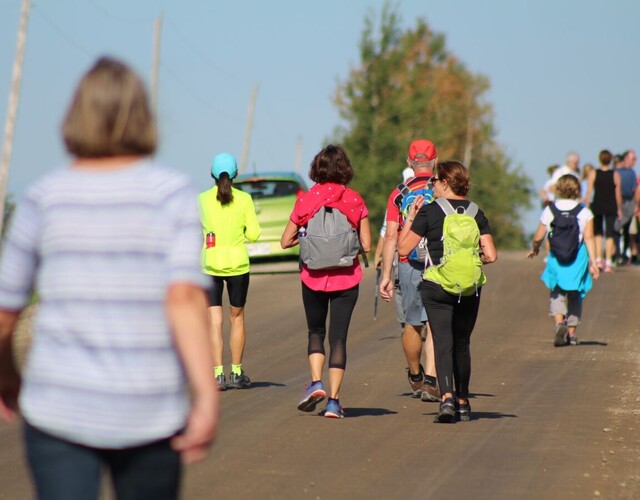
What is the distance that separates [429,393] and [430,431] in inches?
60.9

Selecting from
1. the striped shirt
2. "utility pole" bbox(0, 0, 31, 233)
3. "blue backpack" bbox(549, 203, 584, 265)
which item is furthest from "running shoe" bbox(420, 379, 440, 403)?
"utility pole" bbox(0, 0, 31, 233)

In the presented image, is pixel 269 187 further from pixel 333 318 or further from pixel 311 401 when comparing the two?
pixel 311 401

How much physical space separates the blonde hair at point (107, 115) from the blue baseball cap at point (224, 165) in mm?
7966

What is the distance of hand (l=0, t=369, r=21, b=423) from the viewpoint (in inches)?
149

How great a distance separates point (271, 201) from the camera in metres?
23.9

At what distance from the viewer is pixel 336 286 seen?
10188mm

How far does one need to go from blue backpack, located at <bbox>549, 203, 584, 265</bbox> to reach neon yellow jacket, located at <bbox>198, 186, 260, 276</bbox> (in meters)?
4.75

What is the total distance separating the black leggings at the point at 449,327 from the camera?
9781 millimetres

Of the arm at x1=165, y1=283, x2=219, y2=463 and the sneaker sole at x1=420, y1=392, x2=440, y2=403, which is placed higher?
the arm at x1=165, y1=283, x2=219, y2=463

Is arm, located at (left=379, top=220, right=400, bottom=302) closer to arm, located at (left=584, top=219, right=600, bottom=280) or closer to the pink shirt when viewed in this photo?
the pink shirt

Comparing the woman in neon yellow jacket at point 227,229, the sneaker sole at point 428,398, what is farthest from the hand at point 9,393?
the woman in neon yellow jacket at point 227,229

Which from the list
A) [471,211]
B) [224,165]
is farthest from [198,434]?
[224,165]

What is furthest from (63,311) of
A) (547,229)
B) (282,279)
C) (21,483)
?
(282,279)

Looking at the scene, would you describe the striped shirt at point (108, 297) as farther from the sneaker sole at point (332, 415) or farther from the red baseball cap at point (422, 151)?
the red baseball cap at point (422, 151)
